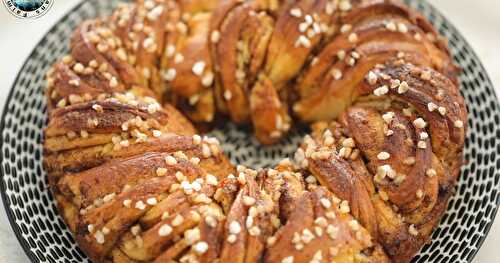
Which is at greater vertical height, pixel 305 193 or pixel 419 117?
pixel 419 117

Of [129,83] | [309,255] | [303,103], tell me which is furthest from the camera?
[303,103]

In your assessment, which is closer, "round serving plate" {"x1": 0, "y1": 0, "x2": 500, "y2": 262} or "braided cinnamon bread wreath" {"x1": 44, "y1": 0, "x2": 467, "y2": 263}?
"braided cinnamon bread wreath" {"x1": 44, "y1": 0, "x2": 467, "y2": 263}

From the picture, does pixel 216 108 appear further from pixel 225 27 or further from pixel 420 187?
pixel 420 187

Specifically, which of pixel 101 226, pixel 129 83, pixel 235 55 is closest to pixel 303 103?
pixel 235 55
